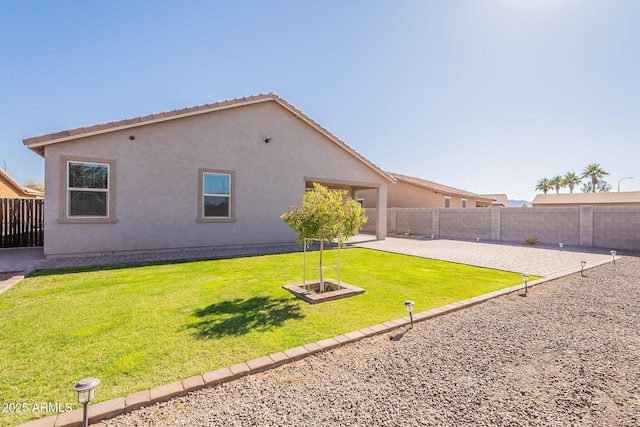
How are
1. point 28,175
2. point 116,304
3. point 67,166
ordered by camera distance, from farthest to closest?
point 28,175 → point 67,166 → point 116,304

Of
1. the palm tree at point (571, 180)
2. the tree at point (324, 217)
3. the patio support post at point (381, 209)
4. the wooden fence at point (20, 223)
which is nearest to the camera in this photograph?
the tree at point (324, 217)

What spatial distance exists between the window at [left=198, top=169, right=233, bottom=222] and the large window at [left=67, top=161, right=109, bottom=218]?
326 cm

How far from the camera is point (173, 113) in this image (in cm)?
1095

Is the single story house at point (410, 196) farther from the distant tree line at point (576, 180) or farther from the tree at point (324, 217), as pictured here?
the distant tree line at point (576, 180)

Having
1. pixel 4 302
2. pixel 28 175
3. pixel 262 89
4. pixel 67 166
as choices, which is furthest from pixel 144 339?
pixel 28 175

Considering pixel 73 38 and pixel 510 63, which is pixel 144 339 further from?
pixel 510 63

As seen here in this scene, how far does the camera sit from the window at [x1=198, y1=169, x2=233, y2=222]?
1191 cm

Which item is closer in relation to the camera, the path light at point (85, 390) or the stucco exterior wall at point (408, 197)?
the path light at point (85, 390)

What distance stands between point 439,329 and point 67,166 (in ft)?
39.9

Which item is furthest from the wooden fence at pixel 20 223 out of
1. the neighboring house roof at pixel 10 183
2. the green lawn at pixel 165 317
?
the neighboring house roof at pixel 10 183

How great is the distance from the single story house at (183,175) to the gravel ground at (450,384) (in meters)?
9.83

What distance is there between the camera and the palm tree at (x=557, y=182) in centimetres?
6365

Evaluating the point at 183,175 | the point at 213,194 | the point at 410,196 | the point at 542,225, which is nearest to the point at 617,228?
the point at 542,225

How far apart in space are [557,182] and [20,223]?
86.4m
